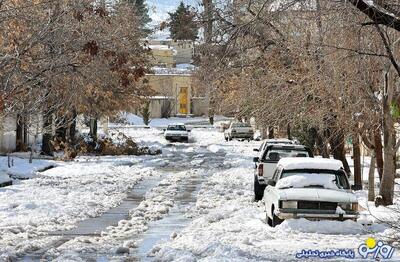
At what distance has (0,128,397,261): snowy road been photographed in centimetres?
1269

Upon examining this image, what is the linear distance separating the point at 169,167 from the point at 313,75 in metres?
17.2

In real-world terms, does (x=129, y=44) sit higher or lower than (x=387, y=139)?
higher

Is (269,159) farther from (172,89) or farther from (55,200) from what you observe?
(172,89)

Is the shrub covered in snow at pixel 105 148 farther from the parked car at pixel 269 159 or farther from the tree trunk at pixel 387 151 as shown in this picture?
the tree trunk at pixel 387 151

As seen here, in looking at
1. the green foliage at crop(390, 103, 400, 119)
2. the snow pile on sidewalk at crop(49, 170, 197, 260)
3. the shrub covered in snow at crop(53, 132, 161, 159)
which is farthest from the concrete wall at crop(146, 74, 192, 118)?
the green foliage at crop(390, 103, 400, 119)

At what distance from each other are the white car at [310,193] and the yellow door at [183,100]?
9196cm

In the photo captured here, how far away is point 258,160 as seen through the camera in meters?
23.3

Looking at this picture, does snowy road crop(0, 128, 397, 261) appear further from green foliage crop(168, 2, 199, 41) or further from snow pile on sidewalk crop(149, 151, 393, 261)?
green foliage crop(168, 2, 199, 41)

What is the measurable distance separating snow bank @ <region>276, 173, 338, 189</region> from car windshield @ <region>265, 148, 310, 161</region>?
20.1 feet

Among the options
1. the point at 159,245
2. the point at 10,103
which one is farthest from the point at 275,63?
the point at 159,245

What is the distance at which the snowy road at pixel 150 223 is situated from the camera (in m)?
12.7

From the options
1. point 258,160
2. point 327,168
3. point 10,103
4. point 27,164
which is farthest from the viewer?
point 27,164

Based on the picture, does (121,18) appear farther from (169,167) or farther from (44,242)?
(44,242)

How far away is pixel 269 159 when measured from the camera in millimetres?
22734
